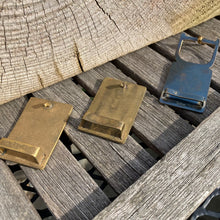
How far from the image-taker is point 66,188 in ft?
3.53

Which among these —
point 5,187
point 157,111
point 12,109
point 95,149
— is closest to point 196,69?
point 157,111

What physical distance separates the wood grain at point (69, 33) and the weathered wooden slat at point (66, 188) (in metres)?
0.45

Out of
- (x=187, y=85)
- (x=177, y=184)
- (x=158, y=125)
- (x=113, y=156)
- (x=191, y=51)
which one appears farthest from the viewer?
(x=191, y=51)

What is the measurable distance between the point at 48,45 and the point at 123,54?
19.4 inches

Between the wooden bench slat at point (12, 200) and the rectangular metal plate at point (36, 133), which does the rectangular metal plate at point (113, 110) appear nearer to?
the rectangular metal plate at point (36, 133)

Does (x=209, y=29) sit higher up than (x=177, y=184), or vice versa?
(x=209, y=29)

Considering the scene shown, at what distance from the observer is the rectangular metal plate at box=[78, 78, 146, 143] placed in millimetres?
1160

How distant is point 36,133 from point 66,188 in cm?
31

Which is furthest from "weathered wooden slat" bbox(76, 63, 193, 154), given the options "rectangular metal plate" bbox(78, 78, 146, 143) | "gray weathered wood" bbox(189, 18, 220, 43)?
"gray weathered wood" bbox(189, 18, 220, 43)

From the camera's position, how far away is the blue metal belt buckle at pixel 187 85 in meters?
1.31

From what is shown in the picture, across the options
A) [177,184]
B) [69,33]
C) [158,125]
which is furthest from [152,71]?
[177,184]

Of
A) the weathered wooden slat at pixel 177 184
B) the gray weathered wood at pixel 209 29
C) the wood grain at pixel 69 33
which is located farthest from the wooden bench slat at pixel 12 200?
the gray weathered wood at pixel 209 29

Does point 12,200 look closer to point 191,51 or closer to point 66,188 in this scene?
point 66,188

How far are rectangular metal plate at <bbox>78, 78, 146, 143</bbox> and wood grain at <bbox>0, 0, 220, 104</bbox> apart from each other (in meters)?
0.24
